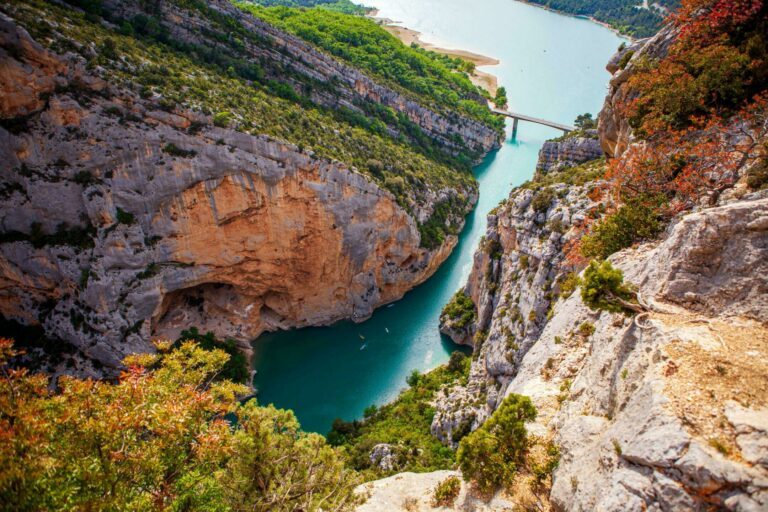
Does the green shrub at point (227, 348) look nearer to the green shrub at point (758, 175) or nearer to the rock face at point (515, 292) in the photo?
the rock face at point (515, 292)

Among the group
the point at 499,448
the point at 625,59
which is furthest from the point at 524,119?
the point at 499,448

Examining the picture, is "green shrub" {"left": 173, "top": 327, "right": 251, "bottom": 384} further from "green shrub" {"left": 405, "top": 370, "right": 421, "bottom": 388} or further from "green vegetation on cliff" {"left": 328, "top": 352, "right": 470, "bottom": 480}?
"green shrub" {"left": 405, "top": 370, "right": 421, "bottom": 388}

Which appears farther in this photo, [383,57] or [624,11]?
[624,11]

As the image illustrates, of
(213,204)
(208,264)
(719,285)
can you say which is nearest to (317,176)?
(213,204)

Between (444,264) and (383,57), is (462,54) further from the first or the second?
(444,264)

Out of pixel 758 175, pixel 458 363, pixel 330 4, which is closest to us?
pixel 758 175

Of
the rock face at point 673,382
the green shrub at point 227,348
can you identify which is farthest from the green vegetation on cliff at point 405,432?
the rock face at point 673,382

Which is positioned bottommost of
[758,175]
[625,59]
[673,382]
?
[673,382]

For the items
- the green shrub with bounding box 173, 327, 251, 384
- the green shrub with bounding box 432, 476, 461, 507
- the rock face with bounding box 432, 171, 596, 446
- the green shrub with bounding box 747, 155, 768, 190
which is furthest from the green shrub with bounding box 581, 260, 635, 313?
the green shrub with bounding box 173, 327, 251, 384
